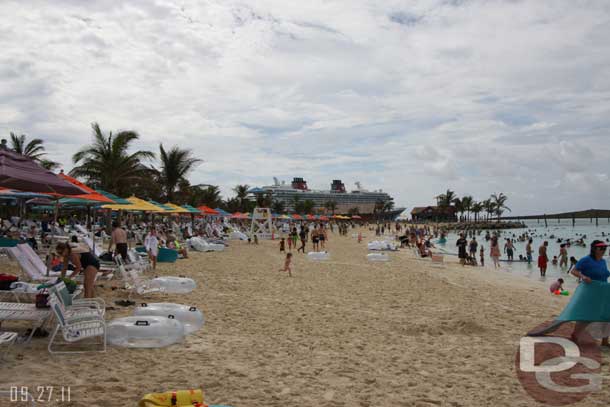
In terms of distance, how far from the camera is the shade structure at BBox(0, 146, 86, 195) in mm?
4648

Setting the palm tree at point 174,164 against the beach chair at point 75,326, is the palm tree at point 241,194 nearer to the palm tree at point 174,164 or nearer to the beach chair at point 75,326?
the palm tree at point 174,164

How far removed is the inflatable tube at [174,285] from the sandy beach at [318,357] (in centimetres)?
20

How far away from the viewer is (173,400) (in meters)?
3.19

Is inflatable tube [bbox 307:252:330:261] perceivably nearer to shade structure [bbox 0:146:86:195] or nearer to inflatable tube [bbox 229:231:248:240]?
inflatable tube [bbox 229:231:248:240]

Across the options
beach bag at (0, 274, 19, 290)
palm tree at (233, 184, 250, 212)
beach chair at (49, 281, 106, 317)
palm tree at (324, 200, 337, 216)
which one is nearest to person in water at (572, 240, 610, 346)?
beach chair at (49, 281, 106, 317)

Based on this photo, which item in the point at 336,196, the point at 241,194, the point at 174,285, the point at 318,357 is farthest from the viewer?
the point at 336,196

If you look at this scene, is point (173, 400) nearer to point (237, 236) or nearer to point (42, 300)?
point (42, 300)

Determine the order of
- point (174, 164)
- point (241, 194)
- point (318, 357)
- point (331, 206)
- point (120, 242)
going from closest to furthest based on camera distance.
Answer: point (318, 357) → point (120, 242) → point (174, 164) → point (241, 194) → point (331, 206)

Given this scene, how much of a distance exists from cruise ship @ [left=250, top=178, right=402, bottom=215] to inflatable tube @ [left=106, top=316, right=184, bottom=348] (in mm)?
107449

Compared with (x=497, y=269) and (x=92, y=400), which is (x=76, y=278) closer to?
(x=92, y=400)

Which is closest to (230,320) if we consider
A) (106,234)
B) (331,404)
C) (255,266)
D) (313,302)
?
(313,302)

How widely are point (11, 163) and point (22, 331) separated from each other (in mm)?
1981

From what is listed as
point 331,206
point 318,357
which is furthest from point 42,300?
point 331,206

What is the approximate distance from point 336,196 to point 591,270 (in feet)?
395
